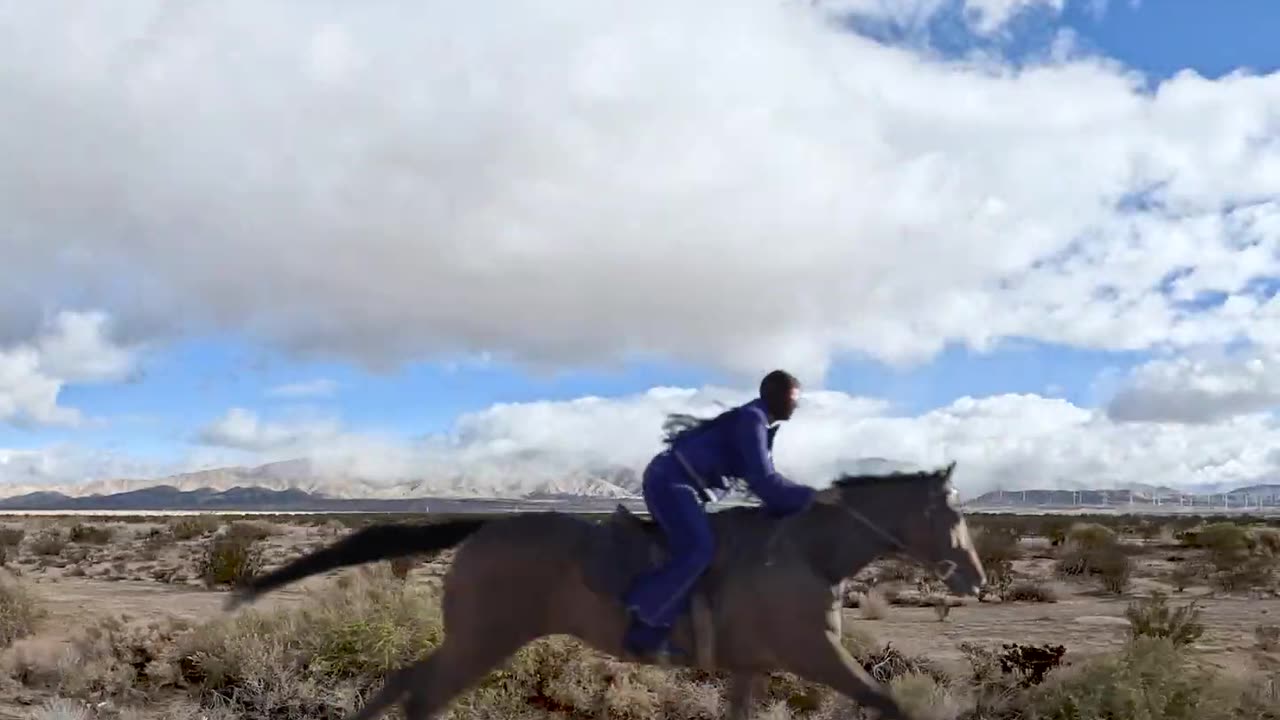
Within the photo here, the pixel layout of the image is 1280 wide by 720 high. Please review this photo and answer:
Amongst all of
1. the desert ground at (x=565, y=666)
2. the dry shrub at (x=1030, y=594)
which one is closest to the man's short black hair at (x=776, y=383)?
the desert ground at (x=565, y=666)

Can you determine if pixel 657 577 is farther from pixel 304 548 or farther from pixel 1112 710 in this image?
pixel 304 548

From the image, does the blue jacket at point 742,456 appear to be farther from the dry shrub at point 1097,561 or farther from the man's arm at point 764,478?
the dry shrub at point 1097,561

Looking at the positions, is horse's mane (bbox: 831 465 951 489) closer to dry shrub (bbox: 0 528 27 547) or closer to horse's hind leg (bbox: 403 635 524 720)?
horse's hind leg (bbox: 403 635 524 720)

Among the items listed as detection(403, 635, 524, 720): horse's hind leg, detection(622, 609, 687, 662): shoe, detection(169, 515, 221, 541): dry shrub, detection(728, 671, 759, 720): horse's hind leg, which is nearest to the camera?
detection(622, 609, 687, 662): shoe

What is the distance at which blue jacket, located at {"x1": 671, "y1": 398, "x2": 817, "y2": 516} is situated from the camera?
624cm

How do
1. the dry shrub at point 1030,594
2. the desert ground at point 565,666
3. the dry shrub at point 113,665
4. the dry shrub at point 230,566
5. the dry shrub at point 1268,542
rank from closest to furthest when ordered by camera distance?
the desert ground at point 565,666 < the dry shrub at point 113,665 < the dry shrub at point 1030,594 < the dry shrub at point 230,566 < the dry shrub at point 1268,542

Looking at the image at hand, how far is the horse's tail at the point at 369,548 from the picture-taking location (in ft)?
21.8

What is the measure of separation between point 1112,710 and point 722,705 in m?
3.48

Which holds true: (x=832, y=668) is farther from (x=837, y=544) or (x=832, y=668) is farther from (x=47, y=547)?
(x=47, y=547)

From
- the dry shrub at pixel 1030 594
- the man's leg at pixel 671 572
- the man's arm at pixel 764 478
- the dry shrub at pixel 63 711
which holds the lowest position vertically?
the dry shrub at pixel 63 711

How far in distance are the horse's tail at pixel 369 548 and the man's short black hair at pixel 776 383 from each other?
1.95 meters

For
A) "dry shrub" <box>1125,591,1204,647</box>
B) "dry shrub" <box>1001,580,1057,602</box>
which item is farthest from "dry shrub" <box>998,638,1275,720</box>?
"dry shrub" <box>1001,580,1057,602</box>

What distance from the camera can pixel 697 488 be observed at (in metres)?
6.44

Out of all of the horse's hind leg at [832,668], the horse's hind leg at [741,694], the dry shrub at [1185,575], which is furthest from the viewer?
the dry shrub at [1185,575]
